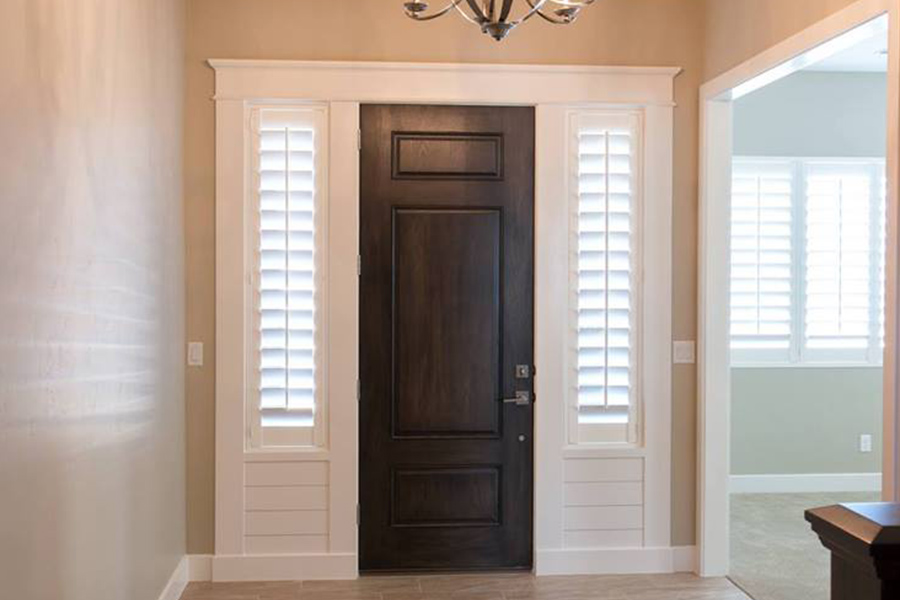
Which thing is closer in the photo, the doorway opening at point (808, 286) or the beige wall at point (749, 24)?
the beige wall at point (749, 24)

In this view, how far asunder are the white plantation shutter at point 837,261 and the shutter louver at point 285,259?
3750 millimetres

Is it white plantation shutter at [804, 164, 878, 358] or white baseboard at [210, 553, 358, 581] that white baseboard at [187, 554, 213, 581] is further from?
white plantation shutter at [804, 164, 878, 358]

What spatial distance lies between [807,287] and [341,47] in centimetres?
380

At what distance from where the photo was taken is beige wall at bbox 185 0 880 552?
14.3ft

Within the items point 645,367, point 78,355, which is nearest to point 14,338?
point 78,355

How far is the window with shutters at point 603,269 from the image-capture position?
178 inches

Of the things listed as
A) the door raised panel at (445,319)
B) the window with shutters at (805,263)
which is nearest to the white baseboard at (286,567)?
the door raised panel at (445,319)

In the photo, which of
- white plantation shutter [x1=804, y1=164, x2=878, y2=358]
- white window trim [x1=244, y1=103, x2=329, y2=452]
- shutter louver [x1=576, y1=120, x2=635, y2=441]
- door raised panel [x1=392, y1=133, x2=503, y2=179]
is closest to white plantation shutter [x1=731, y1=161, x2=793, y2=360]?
white plantation shutter [x1=804, y1=164, x2=878, y2=358]

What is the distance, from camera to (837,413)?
6.42m

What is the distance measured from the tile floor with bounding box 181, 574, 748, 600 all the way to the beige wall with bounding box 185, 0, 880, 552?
0.34 m

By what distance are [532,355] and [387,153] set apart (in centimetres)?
122

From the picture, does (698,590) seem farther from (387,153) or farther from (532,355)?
(387,153)

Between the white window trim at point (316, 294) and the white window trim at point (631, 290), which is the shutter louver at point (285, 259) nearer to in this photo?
the white window trim at point (316, 294)

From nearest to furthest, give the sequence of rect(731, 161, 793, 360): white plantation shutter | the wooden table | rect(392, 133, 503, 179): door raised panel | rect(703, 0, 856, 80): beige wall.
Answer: the wooden table < rect(703, 0, 856, 80): beige wall < rect(392, 133, 503, 179): door raised panel < rect(731, 161, 793, 360): white plantation shutter
